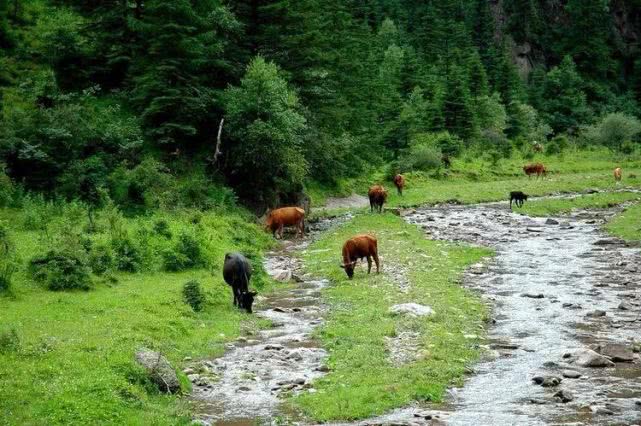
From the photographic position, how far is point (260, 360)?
1545 centimetres

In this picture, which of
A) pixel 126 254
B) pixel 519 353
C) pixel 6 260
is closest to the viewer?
pixel 519 353

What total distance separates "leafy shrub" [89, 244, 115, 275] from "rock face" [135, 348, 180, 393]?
8.37 m

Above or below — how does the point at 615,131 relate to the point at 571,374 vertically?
above

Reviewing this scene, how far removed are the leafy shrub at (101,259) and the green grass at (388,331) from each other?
7549 mm

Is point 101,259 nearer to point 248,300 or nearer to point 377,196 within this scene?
point 248,300

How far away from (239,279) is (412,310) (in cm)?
574

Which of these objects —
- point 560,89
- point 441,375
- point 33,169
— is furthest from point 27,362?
point 560,89

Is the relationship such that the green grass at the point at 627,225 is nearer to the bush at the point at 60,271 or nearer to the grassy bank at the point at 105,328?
the grassy bank at the point at 105,328

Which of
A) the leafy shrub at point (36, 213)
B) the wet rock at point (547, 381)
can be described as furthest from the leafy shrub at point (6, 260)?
the wet rock at point (547, 381)

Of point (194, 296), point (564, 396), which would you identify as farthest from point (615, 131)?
point (564, 396)

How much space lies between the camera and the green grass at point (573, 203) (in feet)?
142

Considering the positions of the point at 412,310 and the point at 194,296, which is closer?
the point at 412,310

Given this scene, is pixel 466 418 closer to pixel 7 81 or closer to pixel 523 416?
pixel 523 416

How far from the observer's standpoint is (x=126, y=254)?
23.1 m
